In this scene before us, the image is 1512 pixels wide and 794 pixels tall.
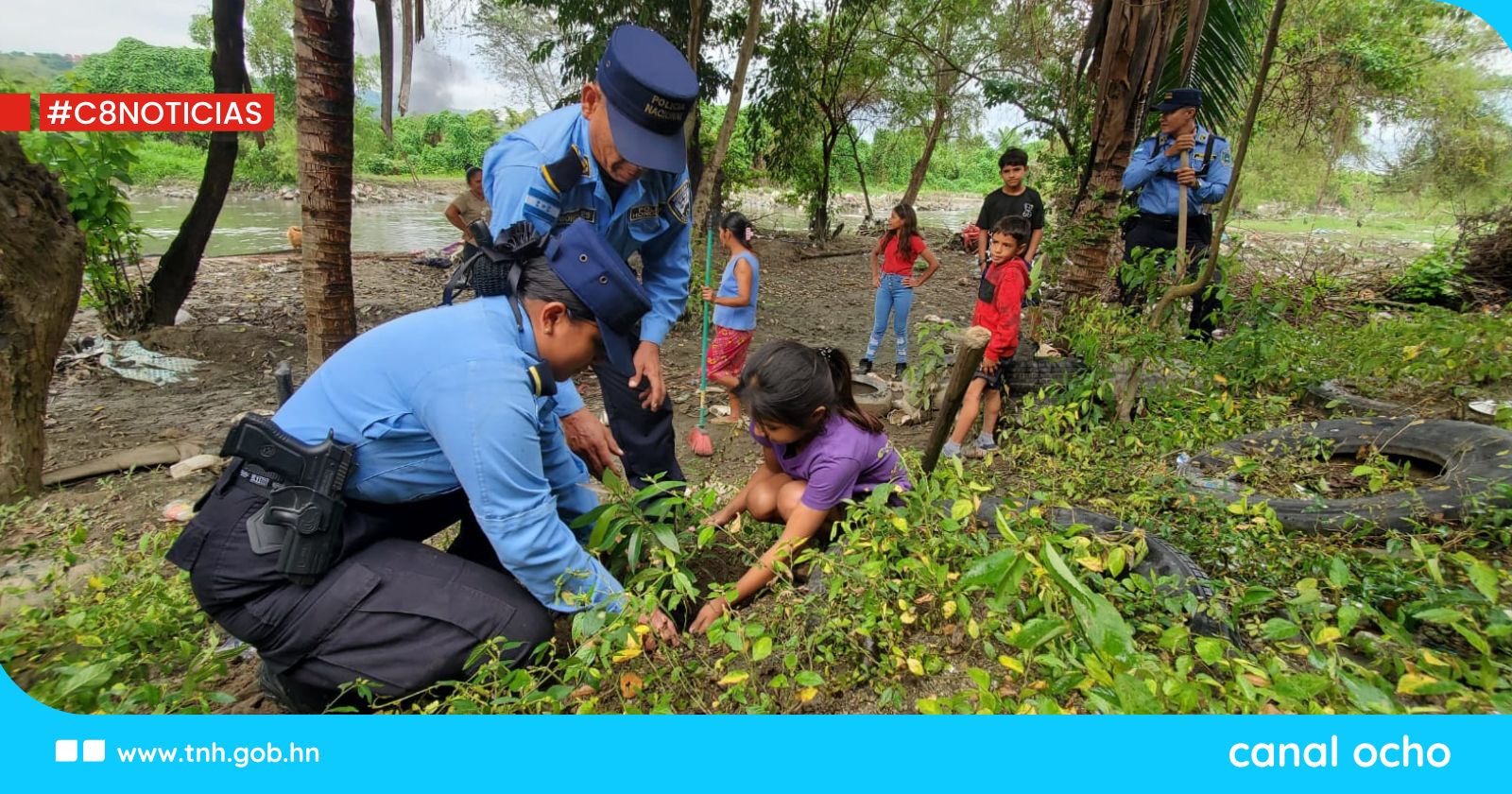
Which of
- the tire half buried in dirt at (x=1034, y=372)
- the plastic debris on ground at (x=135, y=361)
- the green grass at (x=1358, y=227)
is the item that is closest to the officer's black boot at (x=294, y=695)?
the tire half buried in dirt at (x=1034, y=372)

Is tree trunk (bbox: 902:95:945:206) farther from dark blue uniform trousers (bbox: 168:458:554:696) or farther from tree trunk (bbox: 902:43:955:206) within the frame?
dark blue uniform trousers (bbox: 168:458:554:696)

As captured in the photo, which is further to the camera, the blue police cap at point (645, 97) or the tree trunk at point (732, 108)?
the tree trunk at point (732, 108)

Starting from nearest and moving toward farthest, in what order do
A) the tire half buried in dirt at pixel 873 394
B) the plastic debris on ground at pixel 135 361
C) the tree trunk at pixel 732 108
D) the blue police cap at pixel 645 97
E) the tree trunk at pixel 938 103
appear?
the blue police cap at pixel 645 97
the tire half buried in dirt at pixel 873 394
the plastic debris on ground at pixel 135 361
the tree trunk at pixel 732 108
the tree trunk at pixel 938 103

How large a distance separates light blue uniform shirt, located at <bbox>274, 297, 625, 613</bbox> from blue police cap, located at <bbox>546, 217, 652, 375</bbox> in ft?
0.61

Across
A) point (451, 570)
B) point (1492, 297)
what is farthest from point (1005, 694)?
point (1492, 297)

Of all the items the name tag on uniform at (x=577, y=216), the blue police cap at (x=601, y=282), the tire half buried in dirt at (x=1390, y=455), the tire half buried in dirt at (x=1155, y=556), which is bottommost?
the tire half buried in dirt at (x=1155, y=556)

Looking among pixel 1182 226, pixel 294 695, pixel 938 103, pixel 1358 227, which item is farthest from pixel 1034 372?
pixel 1358 227

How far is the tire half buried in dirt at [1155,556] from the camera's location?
1.72 m

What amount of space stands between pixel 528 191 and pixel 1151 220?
4077 millimetres

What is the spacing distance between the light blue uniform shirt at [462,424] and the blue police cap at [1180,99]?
4.23m

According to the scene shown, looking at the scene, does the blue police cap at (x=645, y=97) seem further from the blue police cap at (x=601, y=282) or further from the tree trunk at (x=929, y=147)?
the tree trunk at (x=929, y=147)

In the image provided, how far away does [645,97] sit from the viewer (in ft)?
7.73

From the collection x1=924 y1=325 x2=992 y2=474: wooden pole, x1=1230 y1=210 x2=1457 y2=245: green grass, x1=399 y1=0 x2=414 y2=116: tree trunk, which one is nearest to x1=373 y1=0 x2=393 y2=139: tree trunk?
x1=399 y1=0 x2=414 y2=116: tree trunk

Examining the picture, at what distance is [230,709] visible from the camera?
6.66 ft
